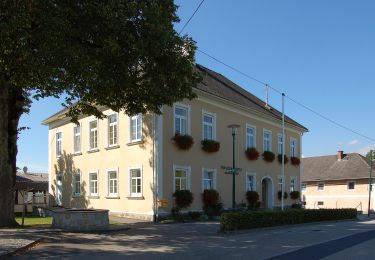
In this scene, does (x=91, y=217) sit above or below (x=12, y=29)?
below

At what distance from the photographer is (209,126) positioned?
29172 millimetres

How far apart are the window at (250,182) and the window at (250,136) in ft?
6.93

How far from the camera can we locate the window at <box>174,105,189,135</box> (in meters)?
26.6

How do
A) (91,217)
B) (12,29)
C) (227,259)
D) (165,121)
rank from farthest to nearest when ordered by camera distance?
(165,121) < (91,217) < (12,29) < (227,259)

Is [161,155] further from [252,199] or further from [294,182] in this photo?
[294,182]

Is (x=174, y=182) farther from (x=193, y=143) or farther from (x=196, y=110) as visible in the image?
(x=196, y=110)

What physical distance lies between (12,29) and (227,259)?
8605 millimetres

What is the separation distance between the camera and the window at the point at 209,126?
28.8 metres

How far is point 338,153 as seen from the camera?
194ft

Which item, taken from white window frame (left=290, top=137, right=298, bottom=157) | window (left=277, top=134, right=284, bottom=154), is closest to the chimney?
white window frame (left=290, top=137, right=298, bottom=157)

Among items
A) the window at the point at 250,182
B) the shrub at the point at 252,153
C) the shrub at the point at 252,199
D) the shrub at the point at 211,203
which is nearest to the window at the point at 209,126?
the shrub at the point at 211,203

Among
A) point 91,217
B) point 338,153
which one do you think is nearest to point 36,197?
point 91,217

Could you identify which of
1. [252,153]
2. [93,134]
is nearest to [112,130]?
[93,134]

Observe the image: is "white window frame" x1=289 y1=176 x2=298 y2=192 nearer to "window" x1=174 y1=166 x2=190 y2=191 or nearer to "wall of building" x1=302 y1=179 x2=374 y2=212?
"wall of building" x1=302 y1=179 x2=374 y2=212
